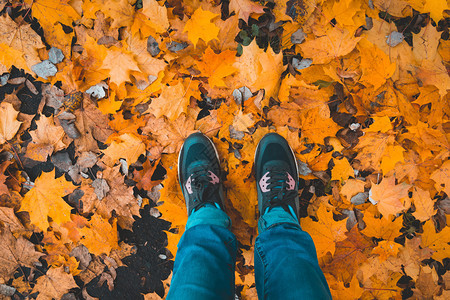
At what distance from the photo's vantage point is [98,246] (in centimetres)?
163

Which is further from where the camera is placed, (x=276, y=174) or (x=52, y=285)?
(x=52, y=285)

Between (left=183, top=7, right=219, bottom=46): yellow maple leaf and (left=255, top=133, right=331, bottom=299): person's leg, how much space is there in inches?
26.2

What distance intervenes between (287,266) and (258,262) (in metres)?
0.18

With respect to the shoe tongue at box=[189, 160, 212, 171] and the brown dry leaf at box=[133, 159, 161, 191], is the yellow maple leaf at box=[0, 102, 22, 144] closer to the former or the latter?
the brown dry leaf at box=[133, 159, 161, 191]

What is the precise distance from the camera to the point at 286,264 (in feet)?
3.65

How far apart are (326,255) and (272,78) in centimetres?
109

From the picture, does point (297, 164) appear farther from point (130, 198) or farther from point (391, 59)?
point (130, 198)

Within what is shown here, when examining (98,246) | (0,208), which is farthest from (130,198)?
(0,208)

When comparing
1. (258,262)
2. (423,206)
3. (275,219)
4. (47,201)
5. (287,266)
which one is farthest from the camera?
(47,201)

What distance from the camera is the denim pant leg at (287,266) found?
1016mm

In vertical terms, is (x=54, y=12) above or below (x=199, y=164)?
above

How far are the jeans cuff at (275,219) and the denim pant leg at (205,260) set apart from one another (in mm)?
190

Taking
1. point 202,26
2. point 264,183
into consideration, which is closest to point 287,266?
point 264,183

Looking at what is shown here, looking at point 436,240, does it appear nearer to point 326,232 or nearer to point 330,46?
point 326,232
